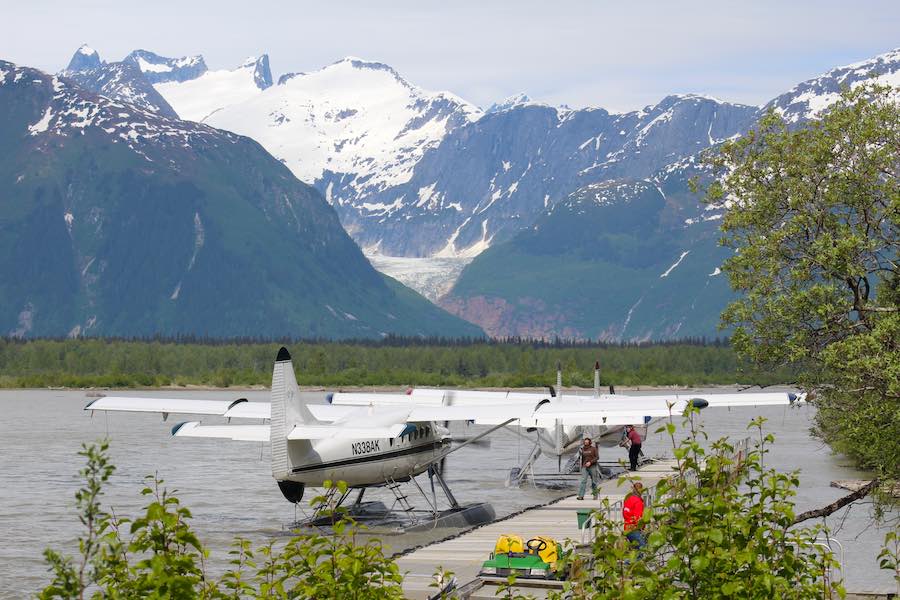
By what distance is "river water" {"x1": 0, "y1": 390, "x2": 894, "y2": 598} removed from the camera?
31109 mm

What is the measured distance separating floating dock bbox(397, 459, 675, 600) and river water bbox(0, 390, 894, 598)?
2.28 meters

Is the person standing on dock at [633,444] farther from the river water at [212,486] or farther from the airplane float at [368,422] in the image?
the airplane float at [368,422]

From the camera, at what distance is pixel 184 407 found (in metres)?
34.1

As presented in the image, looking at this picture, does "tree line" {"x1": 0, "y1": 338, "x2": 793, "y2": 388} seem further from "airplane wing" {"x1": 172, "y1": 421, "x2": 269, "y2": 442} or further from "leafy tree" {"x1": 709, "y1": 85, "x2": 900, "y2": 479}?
"leafy tree" {"x1": 709, "y1": 85, "x2": 900, "y2": 479}

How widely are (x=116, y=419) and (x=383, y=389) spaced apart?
6695 cm

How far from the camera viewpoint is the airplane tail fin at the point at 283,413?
27422 mm

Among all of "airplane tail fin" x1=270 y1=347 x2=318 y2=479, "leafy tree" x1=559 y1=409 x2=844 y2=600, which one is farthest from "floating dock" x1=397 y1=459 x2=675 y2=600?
"leafy tree" x1=559 y1=409 x2=844 y2=600

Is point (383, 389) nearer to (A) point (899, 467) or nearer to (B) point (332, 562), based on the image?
(A) point (899, 467)

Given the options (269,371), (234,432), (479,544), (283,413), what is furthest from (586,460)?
(269,371)

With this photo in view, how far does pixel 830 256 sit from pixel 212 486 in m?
30.7

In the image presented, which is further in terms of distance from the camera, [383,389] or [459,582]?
[383,389]

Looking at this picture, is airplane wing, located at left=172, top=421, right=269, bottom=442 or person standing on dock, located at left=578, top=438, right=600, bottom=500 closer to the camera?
airplane wing, located at left=172, top=421, right=269, bottom=442

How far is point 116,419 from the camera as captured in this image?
101500 mm

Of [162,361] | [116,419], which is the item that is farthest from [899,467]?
[162,361]
